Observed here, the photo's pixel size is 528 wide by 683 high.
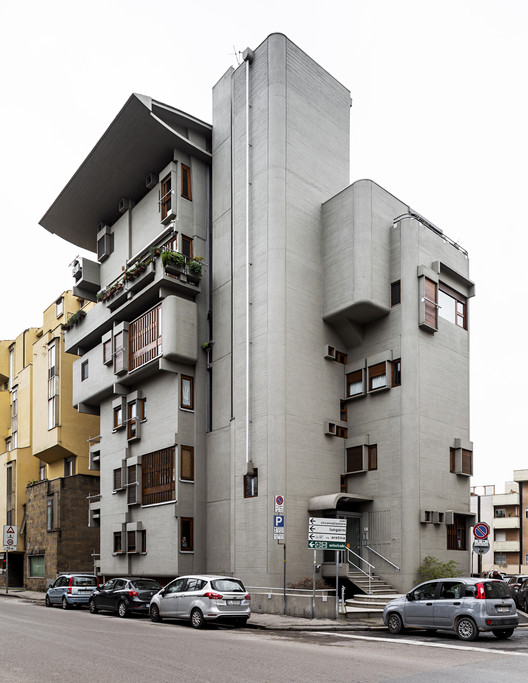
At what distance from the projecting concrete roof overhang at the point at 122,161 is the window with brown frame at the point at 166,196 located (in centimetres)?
111

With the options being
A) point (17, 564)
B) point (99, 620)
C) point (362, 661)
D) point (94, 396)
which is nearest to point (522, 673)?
point (362, 661)

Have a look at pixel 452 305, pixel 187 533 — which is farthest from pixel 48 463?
pixel 452 305

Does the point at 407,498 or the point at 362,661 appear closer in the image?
the point at 362,661

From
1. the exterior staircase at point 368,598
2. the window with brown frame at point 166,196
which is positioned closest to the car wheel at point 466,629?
the exterior staircase at point 368,598

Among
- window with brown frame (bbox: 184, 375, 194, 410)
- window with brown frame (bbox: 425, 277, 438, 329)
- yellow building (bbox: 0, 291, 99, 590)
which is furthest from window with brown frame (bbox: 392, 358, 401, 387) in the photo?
yellow building (bbox: 0, 291, 99, 590)

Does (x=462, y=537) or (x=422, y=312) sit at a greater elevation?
(x=422, y=312)

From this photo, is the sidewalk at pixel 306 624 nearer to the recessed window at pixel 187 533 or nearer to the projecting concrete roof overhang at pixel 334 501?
the projecting concrete roof overhang at pixel 334 501

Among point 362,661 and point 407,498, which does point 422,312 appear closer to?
point 407,498

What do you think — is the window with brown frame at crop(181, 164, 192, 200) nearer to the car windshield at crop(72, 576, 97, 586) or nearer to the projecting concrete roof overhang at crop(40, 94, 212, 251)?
the projecting concrete roof overhang at crop(40, 94, 212, 251)

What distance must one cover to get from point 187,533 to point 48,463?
2114cm

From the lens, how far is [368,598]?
2441 cm

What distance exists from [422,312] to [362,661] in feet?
57.2

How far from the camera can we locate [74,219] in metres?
40.6

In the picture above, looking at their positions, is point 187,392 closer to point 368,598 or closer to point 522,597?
point 368,598
